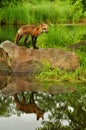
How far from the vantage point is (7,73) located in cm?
1603

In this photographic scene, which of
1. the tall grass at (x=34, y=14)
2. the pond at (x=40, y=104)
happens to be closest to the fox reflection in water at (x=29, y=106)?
the pond at (x=40, y=104)

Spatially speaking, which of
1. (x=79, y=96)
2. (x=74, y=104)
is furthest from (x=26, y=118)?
(x=79, y=96)

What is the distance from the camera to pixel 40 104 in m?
11.8

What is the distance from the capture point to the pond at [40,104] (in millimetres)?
9781

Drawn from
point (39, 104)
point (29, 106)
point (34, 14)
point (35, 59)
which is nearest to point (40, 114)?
point (29, 106)

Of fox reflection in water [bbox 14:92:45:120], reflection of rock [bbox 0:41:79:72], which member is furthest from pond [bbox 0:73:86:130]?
reflection of rock [bbox 0:41:79:72]

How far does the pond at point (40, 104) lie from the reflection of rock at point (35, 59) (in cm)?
74

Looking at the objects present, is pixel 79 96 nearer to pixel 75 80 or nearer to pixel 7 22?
pixel 75 80

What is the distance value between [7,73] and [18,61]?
0.55 m

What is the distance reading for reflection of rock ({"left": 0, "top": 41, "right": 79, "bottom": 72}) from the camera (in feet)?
52.3

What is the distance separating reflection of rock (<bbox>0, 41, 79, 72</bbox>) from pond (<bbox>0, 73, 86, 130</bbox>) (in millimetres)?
743

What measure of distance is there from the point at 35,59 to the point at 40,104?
4485 mm

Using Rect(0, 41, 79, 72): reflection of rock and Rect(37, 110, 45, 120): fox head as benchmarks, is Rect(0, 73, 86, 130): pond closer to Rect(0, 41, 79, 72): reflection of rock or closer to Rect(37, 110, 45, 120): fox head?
Rect(37, 110, 45, 120): fox head

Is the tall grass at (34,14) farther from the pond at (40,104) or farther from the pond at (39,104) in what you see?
the pond at (40,104)
